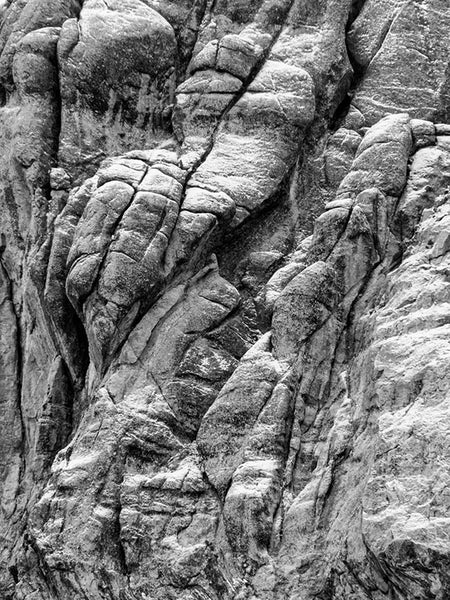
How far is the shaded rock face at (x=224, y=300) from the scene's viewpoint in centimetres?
2881

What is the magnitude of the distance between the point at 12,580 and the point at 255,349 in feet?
29.5

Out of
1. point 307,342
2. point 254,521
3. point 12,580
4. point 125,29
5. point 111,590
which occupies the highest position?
point 125,29

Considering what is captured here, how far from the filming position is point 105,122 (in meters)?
37.8

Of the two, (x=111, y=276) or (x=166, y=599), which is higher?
(x=111, y=276)

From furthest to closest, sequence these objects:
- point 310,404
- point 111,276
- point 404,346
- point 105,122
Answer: point 105,122 < point 111,276 < point 310,404 < point 404,346

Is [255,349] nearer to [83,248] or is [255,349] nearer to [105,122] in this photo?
[83,248]

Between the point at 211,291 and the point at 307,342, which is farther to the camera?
the point at 211,291

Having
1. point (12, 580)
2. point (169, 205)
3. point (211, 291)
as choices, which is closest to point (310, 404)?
point (211, 291)

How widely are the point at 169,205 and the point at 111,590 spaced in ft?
32.7

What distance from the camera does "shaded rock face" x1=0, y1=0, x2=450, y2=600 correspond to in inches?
1134

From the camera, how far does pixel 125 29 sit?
38094mm

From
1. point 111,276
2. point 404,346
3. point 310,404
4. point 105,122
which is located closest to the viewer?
point 404,346

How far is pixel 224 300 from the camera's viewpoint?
3359cm

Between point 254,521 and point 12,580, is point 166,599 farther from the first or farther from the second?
point 12,580
